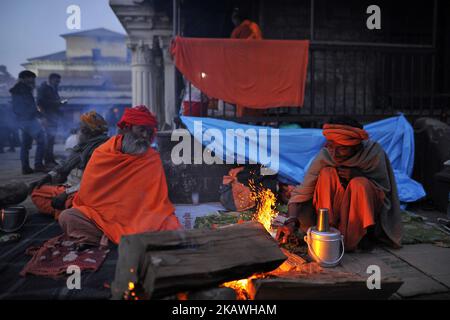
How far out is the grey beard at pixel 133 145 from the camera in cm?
403

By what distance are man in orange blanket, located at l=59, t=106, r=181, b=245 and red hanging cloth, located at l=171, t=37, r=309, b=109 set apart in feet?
6.76

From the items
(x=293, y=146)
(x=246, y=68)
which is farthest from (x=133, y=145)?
(x=246, y=68)

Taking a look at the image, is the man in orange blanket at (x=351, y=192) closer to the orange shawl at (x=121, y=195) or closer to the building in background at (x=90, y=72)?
the orange shawl at (x=121, y=195)

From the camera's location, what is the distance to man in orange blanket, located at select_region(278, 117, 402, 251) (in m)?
3.48

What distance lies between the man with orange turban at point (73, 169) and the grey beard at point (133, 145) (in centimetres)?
74

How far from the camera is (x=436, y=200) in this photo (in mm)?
5609

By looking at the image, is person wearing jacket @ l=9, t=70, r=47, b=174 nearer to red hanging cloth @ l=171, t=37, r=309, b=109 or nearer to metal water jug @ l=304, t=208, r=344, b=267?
red hanging cloth @ l=171, t=37, r=309, b=109

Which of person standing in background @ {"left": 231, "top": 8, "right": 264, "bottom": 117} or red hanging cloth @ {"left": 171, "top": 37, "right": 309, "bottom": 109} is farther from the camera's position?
person standing in background @ {"left": 231, "top": 8, "right": 264, "bottom": 117}

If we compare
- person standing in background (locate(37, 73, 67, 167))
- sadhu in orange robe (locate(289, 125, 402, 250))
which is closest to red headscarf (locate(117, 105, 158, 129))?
sadhu in orange robe (locate(289, 125, 402, 250))

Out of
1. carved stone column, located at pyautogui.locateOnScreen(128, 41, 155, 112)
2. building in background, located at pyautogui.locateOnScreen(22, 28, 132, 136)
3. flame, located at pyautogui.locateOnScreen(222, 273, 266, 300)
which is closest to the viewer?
flame, located at pyautogui.locateOnScreen(222, 273, 266, 300)

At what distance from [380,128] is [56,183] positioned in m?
4.96

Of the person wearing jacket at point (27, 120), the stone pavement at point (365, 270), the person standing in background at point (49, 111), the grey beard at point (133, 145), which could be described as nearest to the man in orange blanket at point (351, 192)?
the stone pavement at point (365, 270)

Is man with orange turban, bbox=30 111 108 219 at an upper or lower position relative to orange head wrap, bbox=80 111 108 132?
lower

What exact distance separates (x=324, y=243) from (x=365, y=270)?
1.54 feet
